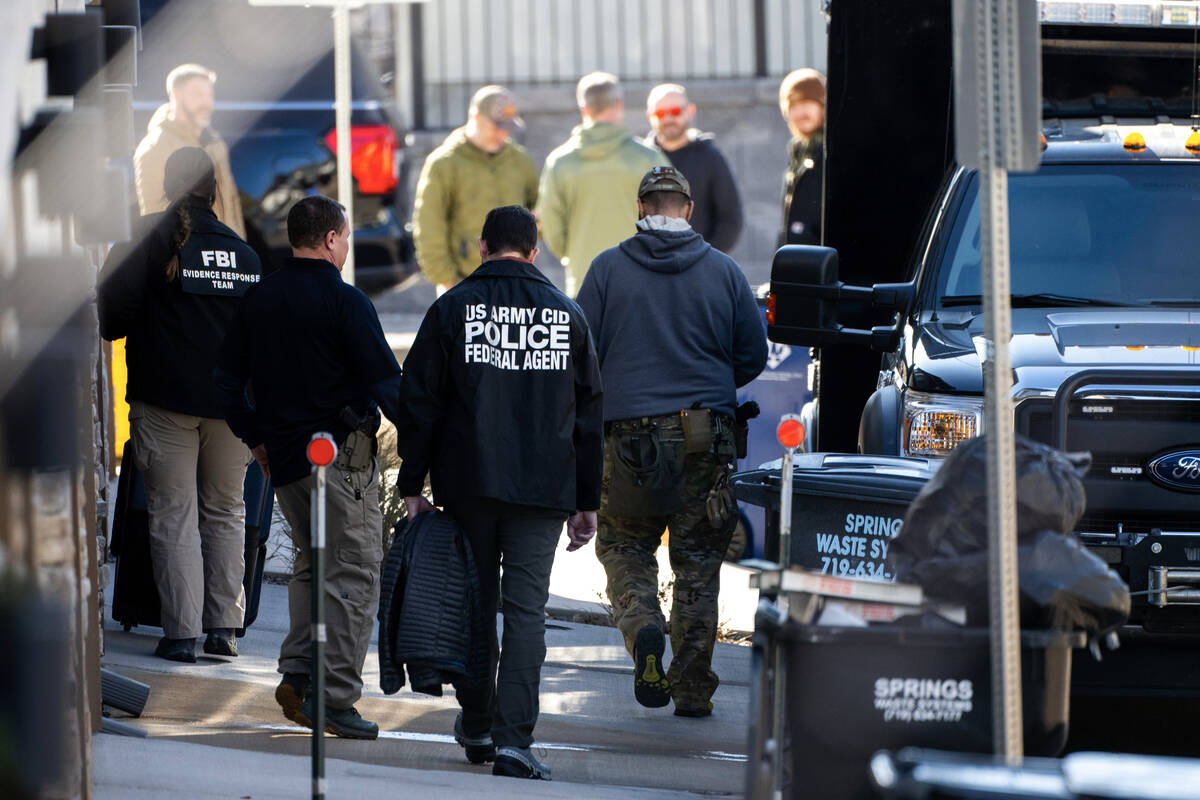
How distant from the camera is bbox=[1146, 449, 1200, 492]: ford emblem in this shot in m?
6.07

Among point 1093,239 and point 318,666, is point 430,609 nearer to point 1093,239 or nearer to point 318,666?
point 318,666

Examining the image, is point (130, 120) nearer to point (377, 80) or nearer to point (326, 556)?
point (326, 556)

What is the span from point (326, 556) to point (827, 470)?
70.3 inches

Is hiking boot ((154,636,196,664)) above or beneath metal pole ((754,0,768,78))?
beneath

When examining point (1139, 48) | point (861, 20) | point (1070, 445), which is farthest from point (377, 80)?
point (1070, 445)

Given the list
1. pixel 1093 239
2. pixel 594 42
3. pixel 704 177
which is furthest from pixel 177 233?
pixel 594 42

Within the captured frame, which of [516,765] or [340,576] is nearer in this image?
[516,765]

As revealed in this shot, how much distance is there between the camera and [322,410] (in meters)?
6.41

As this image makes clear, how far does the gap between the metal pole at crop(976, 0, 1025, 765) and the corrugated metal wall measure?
1573 centimetres

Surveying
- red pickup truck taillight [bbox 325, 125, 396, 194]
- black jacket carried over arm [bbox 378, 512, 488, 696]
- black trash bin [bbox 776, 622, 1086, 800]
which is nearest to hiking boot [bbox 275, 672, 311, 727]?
black jacket carried over arm [bbox 378, 512, 488, 696]

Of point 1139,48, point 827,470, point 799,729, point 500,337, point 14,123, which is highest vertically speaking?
point 1139,48

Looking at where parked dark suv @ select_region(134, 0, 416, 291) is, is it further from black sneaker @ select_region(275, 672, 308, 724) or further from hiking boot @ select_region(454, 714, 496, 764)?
hiking boot @ select_region(454, 714, 496, 764)

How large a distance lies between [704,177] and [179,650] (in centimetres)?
518

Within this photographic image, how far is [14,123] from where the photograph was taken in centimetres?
357
